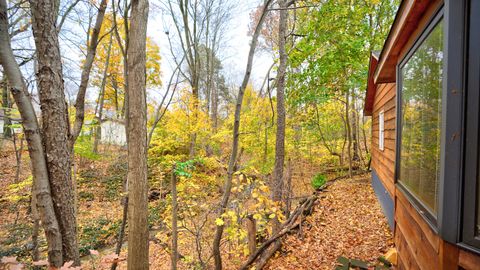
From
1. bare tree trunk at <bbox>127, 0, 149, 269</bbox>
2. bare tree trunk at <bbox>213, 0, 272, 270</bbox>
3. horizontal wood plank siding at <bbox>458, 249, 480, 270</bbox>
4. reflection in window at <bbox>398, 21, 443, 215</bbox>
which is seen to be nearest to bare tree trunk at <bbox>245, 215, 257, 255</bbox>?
bare tree trunk at <bbox>213, 0, 272, 270</bbox>

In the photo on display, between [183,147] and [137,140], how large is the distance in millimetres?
8084

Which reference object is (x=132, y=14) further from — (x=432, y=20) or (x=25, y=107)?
(x=432, y=20)

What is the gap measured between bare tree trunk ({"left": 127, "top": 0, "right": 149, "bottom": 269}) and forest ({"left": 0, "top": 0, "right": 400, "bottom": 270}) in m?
0.01

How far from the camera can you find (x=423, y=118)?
212cm

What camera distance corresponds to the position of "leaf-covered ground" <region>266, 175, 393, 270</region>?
4.32 metres

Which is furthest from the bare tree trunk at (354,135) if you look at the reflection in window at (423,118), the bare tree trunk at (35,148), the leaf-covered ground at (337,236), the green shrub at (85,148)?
the green shrub at (85,148)

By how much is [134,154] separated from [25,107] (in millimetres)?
1362

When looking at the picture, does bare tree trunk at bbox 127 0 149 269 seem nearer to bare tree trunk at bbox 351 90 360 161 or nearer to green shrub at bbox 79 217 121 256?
green shrub at bbox 79 217 121 256

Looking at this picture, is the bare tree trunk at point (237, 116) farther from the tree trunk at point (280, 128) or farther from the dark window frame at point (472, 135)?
the dark window frame at point (472, 135)

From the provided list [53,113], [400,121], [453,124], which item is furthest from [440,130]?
[53,113]

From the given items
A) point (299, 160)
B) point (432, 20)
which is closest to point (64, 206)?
point (432, 20)

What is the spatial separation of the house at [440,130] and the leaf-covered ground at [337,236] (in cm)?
142

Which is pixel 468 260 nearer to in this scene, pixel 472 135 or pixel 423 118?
pixel 472 135

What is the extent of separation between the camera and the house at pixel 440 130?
51.4 inches
